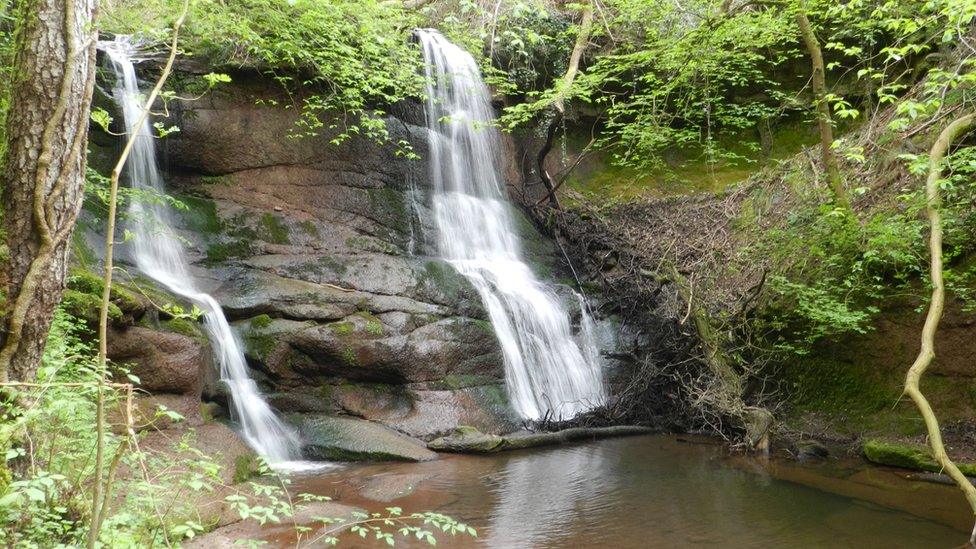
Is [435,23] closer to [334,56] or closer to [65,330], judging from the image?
[334,56]

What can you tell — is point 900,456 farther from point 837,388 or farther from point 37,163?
point 37,163

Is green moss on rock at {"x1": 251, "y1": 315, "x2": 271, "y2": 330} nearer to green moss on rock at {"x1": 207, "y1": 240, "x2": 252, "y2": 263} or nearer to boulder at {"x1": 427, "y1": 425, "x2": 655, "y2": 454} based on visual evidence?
→ green moss on rock at {"x1": 207, "y1": 240, "x2": 252, "y2": 263}

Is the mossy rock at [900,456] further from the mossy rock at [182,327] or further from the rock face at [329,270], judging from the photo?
the mossy rock at [182,327]

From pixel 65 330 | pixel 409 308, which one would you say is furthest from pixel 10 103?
pixel 409 308

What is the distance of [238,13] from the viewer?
10281 millimetres

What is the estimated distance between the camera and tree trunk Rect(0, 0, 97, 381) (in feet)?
13.0

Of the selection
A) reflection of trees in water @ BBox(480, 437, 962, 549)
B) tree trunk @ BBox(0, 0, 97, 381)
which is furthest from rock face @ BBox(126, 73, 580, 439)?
tree trunk @ BBox(0, 0, 97, 381)

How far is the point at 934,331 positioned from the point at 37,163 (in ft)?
21.9

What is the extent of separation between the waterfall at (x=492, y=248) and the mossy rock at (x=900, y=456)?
375 centimetres

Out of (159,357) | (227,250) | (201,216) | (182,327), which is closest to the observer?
(159,357)

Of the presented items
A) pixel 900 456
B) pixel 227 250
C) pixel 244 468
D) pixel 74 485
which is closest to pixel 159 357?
pixel 244 468

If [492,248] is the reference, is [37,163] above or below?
below

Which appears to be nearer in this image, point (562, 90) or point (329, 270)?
point (329, 270)

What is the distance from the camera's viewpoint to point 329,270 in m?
10.5
